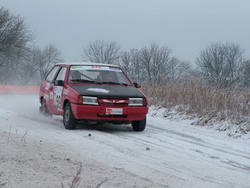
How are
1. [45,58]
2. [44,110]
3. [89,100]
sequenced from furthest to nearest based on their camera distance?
[45,58]
[44,110]
[89,100]

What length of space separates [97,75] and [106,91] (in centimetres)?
104

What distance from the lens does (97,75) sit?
407 inches

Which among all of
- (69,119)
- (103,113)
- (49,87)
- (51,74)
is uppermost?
(51,74)

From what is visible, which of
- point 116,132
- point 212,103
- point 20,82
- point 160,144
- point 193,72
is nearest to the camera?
point 160,144

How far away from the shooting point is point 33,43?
167ft

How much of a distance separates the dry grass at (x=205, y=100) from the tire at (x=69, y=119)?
3869mm

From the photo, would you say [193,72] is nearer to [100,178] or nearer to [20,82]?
[100,178]

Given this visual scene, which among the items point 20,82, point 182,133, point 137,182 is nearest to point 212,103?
point 182,133

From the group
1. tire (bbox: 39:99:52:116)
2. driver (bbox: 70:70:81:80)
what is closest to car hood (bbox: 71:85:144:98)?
driver (bbox: 70:70:81:80)

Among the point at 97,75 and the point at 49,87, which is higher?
the point at 97,75

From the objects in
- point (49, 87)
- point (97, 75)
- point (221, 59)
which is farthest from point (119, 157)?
point (221, 59)

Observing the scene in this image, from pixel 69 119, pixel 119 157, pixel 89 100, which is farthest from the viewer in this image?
pixel 69 119

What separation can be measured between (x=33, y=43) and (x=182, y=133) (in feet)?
142

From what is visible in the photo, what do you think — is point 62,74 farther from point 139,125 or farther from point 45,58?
point 45,58
